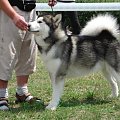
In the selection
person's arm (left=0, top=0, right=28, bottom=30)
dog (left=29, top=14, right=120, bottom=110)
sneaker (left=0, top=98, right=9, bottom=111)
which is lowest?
sneaker (left=0, top=98, right=9, bottom=111)

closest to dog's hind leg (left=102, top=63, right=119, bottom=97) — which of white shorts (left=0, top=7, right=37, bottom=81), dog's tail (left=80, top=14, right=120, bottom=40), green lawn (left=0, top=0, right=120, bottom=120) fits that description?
green lawn (left=0, top=0, right=120, bottom=120)

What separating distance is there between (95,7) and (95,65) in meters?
2.94

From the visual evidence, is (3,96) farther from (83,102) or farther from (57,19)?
(57,19)

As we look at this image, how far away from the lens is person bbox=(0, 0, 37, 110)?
4410 mm

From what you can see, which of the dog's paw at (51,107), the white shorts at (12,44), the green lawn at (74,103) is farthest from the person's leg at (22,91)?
the dog's paw at (51,107)

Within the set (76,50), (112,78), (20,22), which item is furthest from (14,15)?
(112,78)

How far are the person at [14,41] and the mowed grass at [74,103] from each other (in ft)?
1.15

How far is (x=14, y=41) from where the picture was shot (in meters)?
4.68

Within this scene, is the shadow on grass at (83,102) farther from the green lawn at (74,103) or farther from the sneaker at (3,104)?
the sneaker at (3,104)

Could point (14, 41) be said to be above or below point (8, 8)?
below

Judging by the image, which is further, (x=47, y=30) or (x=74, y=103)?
(x=74, y=103)

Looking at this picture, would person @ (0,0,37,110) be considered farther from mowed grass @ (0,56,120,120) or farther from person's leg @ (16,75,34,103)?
mowed grass @ (0,56,120,120)

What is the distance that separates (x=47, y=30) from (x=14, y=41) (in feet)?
1.36

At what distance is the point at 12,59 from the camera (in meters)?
4.70
